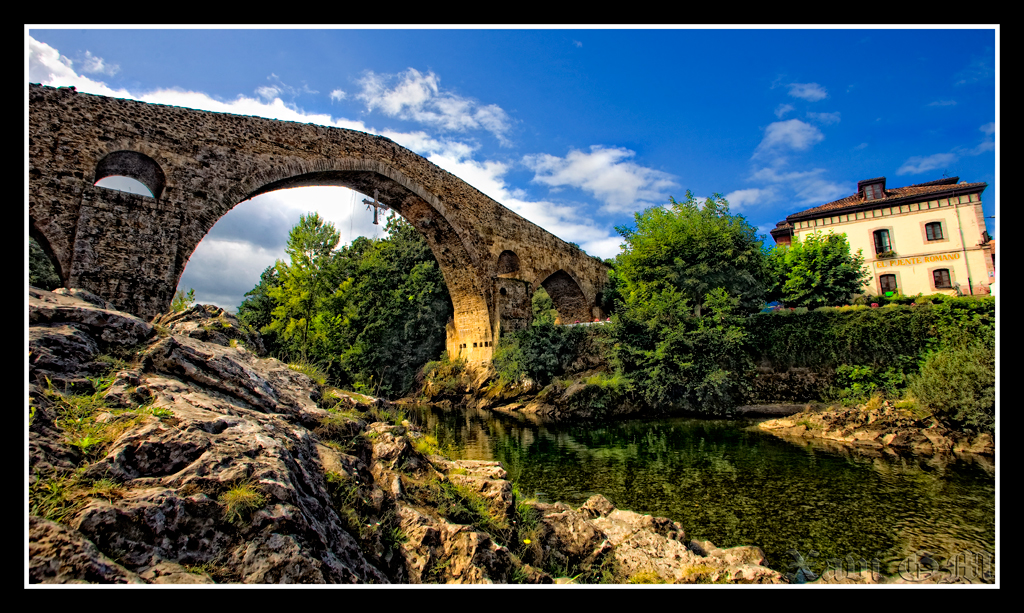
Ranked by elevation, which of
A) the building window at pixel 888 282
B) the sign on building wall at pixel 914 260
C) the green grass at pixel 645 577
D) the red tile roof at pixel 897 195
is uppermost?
the red tile roof at pixel 897 195

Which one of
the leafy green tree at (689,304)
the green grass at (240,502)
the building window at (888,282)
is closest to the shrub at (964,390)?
the leafy green tree at (689,304)

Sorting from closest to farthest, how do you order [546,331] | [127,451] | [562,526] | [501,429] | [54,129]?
[127,451] → [562,526] → [54,129] → [501,429] → [546,331]

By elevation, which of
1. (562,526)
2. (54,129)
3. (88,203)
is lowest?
(562,526)

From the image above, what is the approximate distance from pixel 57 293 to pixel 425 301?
19750 millimetres

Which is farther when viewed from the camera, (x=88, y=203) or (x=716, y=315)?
(x=716, y=315)

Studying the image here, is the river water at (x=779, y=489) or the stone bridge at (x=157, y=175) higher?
the stone bridge at (x=157, y=175)

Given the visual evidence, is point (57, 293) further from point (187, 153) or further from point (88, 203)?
point (187, 153)

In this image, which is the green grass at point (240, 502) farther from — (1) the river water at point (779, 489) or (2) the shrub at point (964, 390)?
(2) the shrub at point (964, 390)

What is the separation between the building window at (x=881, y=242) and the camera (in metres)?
21.3

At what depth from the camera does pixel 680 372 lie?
14.4 meters

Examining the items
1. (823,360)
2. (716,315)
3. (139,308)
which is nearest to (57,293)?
(139,308)

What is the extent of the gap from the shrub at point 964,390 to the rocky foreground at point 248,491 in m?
8.82

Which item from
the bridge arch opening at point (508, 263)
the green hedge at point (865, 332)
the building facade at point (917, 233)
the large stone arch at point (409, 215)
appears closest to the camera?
the large stone arch at point (409, 215)

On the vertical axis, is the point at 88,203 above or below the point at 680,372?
above
